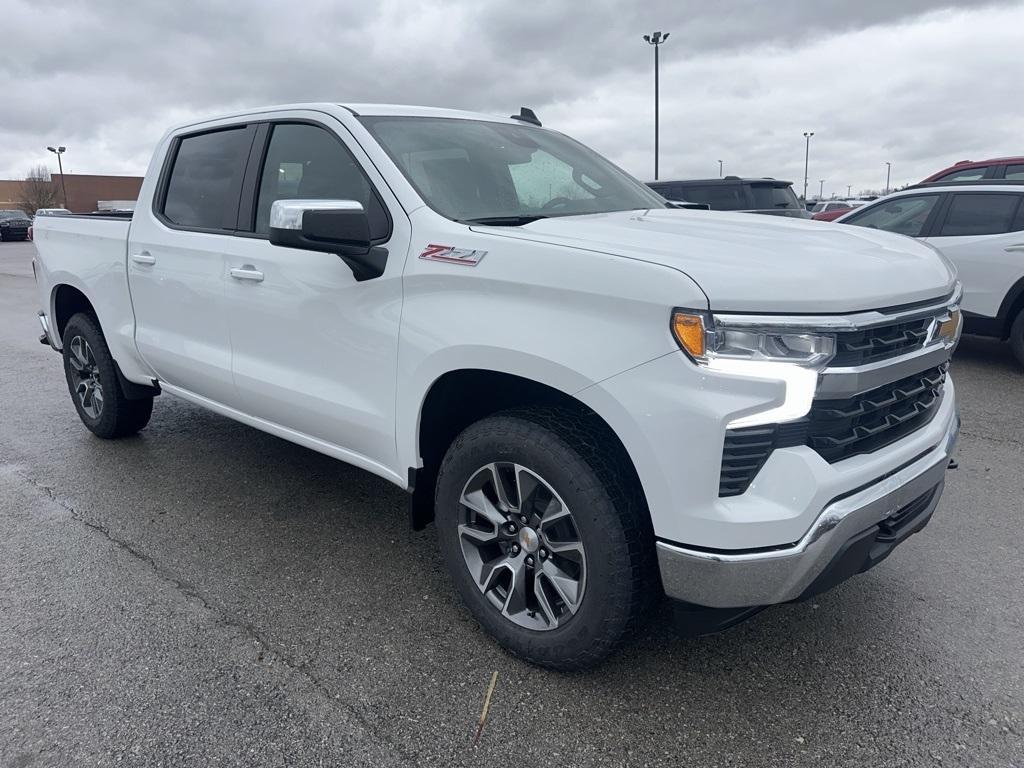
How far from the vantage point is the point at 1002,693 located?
2.51 metres

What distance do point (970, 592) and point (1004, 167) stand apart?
9.73 metres

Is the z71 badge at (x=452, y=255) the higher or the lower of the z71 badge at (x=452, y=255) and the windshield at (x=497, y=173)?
the lower

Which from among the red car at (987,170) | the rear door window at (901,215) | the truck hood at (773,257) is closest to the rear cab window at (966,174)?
the red car at (987,170)

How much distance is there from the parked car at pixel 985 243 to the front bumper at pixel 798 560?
5.51m

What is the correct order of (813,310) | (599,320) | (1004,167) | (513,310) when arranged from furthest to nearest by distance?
(1004,167), (513,310), (599,320), (813,310)

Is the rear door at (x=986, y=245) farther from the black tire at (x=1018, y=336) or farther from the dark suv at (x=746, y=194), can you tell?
the dark suv at (x=746, y=194)

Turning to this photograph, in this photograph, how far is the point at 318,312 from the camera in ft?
10.2

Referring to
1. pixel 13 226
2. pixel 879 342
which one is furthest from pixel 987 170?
pixel 13 226

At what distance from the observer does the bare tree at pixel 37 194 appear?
68312 millimetres

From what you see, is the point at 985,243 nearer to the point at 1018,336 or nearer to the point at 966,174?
the point at 1018,336

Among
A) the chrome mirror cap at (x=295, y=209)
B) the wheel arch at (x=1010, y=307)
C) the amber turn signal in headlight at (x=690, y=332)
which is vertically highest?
the chrome mirror cap at (x=295, y=209)

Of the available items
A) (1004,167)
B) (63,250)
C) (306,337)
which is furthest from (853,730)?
(1004,167)

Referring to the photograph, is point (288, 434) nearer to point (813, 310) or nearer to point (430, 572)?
point (430, 572)

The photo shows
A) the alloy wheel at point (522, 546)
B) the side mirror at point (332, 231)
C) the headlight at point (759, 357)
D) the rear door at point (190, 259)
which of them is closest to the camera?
the headlight at point (759, 357)
